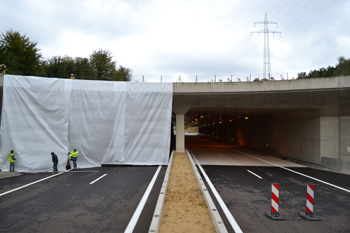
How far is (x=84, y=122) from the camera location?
52.8ft

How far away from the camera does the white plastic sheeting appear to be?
14734mm

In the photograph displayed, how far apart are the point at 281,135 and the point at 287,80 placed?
9056 millimetres

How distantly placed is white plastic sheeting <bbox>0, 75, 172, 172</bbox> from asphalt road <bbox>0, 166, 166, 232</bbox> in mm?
2961

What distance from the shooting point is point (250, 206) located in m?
7.70

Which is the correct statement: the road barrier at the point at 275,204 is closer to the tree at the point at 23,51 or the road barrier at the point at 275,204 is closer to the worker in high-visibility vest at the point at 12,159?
the worker in high-visibility vest at the point at 12,159

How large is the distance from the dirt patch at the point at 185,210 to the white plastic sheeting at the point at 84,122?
23.7ft

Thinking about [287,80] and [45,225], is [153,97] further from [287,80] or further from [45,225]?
[45,225]

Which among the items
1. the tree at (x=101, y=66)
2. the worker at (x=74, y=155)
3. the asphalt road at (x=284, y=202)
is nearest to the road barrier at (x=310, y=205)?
the asphalt road at (x=284, y=202)

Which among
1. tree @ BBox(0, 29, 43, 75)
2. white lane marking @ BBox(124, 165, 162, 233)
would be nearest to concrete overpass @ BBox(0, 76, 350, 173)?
white lane marking @ BBox(124, 165, 162, 233)

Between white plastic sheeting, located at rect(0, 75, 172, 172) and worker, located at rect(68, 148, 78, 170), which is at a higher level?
white plastic sheeting, located at rect(0, 75, 172, 172)

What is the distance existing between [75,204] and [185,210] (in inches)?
164

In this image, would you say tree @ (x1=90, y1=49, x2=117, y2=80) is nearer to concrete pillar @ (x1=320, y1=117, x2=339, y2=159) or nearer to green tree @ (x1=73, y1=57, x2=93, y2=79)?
green tree @ (x1=73, y1=57, x2=93, y2=79)

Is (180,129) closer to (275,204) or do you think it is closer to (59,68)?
(275,204)

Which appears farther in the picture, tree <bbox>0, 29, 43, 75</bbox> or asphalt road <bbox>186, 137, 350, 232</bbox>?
tree <bbox>0, 29, 43, 75</bbox>
